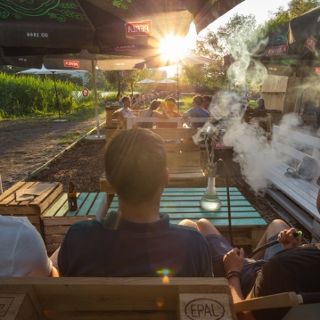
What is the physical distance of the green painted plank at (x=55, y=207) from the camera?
3829mm

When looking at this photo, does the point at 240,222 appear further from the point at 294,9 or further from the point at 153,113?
the point at 294,9

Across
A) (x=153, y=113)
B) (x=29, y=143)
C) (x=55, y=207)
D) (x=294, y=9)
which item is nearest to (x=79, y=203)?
(x=55, y=207)

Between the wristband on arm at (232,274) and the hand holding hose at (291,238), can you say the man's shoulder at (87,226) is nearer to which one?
the wristband on arm at (232,274)

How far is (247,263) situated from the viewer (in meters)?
2.50

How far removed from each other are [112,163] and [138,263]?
441mm

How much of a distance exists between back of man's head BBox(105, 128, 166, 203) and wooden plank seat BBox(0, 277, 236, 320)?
1.26 feet

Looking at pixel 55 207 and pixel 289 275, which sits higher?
pixel 289 275

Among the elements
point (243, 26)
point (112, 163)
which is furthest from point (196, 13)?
point (243, 26)

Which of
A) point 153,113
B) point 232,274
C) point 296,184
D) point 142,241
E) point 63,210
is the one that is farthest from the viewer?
point 153,113

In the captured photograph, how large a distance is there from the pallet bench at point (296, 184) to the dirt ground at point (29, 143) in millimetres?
5058

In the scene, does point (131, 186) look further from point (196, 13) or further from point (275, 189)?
point (275, 189)

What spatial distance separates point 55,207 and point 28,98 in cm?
2007

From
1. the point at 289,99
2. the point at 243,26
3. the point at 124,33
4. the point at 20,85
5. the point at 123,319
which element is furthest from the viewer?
the point at 243,26

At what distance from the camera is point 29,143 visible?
11406mm
